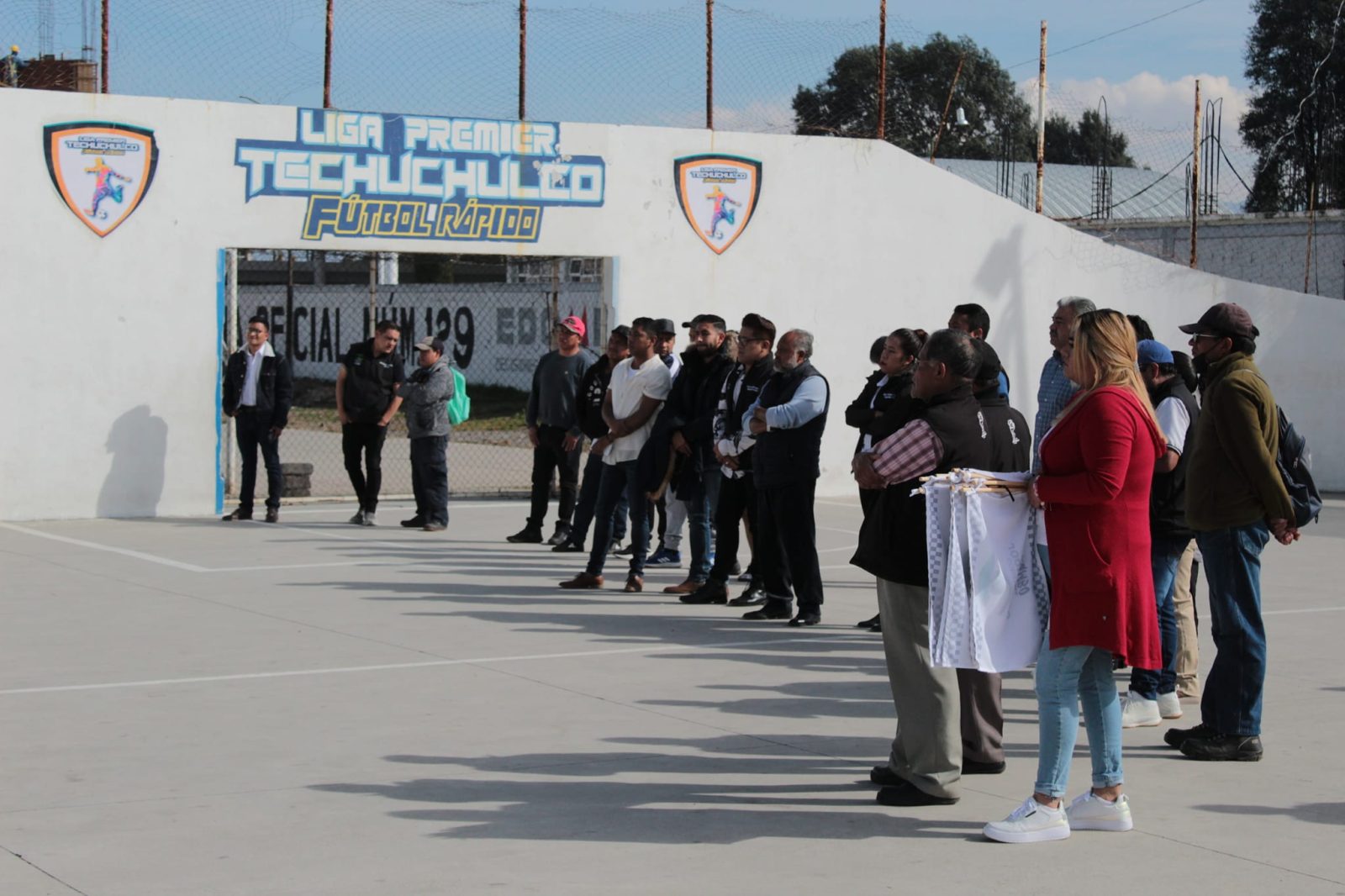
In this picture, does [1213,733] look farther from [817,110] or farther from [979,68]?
[979,68]

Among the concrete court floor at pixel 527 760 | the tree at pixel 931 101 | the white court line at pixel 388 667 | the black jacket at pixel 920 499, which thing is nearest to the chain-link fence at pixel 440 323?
the tree at pixel 931 101

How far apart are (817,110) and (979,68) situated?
125 ft

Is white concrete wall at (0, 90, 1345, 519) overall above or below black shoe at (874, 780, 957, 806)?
above

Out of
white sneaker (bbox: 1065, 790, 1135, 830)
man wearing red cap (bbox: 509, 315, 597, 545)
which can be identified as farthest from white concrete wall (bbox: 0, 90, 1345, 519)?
white sneaker (bbox: 1065, 790, 1135, 830)

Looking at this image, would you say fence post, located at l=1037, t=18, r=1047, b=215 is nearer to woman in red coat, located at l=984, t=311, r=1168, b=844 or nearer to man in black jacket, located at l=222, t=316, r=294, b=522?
man in black jacket, located at l=222, t=316, r=294, b=522

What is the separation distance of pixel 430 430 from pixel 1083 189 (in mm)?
29655

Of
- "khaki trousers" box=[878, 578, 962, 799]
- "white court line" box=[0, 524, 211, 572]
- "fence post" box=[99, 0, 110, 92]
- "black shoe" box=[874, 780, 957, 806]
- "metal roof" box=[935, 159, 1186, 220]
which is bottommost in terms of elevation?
"black shoe" box=[874, 780, 957, 806]

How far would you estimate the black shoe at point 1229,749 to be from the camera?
685 centimetres

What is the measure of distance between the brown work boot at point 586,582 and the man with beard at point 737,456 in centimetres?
73

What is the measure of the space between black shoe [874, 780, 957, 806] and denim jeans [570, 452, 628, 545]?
6783mm

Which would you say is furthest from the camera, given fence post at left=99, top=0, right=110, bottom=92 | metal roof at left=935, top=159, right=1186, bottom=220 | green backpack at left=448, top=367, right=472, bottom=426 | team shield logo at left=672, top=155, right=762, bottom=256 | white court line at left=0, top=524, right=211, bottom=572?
metal roof at left=935, top=159, right=1186, bottom=220

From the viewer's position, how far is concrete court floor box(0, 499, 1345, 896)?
5266mm

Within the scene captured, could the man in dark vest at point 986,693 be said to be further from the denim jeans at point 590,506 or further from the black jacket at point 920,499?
the denim jeans at point 590,506

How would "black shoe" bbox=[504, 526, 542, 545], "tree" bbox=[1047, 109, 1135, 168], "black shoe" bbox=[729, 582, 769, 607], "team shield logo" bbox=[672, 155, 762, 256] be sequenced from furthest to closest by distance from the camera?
"tree" bbox=[1047, 109, 1135, 168], "team shield logo" bbox=[672, 155, 762, 256], "black shoe" bbox=[504, 526, 542, 545], "black shoe" bbox=[729, 582, 769, 607]
